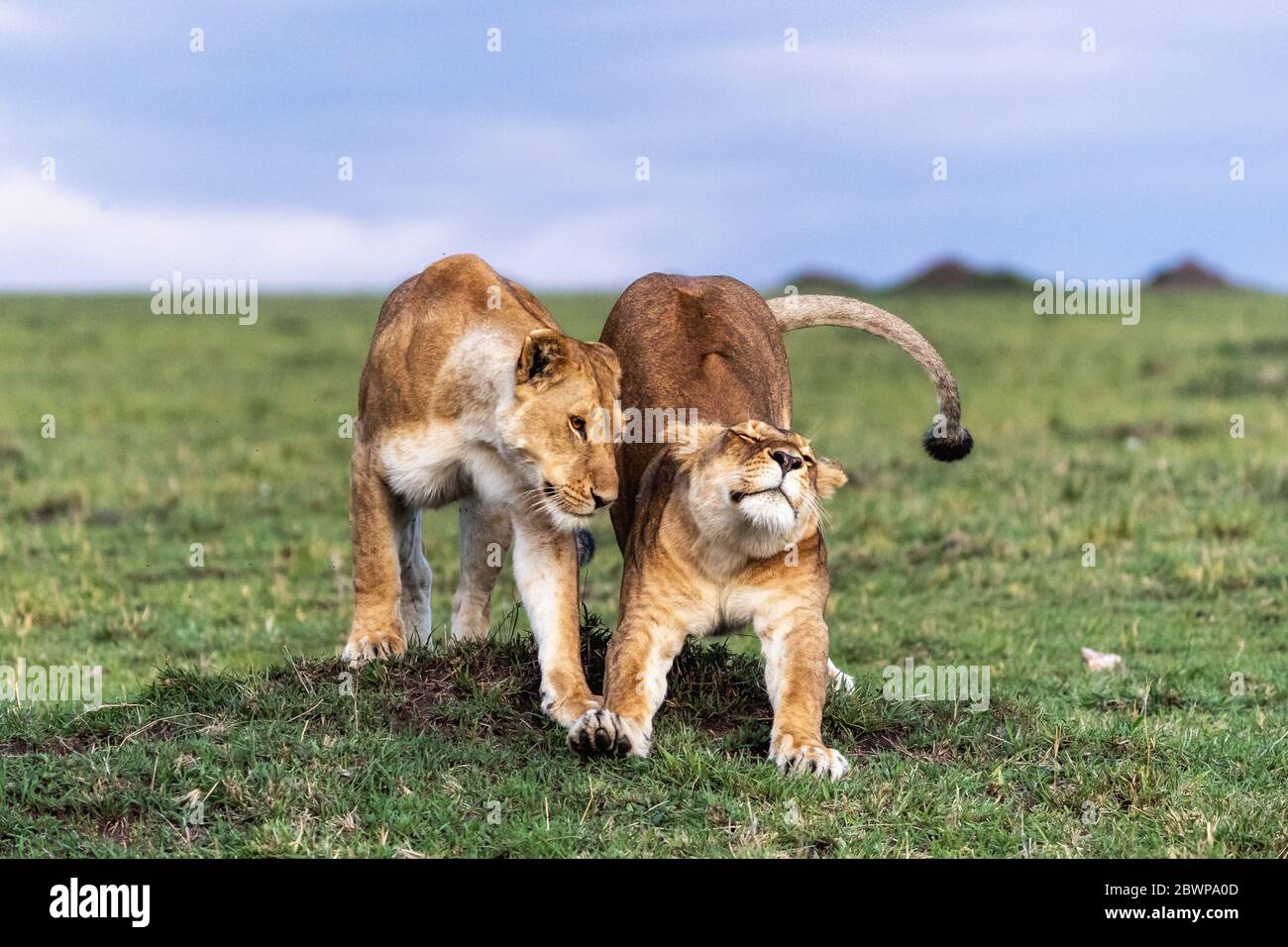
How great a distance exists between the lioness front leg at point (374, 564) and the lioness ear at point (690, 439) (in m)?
1.35

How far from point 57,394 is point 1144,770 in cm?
1778

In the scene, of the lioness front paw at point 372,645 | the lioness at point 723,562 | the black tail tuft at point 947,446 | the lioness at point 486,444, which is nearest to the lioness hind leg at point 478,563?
the lioness at point 486,444

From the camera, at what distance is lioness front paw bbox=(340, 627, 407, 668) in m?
7.18

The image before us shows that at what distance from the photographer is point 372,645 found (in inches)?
285

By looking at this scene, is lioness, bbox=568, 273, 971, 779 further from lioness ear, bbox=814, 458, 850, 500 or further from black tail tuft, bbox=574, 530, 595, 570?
black tail tuft, bbox=574, 530, 595, 570

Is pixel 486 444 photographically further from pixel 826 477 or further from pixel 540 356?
pixel 826 477

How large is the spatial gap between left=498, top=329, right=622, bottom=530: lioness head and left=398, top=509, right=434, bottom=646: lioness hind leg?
1.56 m

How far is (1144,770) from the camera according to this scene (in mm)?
6301

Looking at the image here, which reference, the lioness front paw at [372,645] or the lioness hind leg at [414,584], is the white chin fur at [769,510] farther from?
the lioness hind leg at [414,584]

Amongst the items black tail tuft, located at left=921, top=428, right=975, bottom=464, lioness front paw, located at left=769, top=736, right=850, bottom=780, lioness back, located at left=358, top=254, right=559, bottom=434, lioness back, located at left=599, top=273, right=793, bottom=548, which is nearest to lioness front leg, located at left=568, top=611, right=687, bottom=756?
lioness front paw, located at left=769, top=736, right=850, bottom=780

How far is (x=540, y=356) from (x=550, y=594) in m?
1.05

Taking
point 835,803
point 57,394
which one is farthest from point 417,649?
point 57,394

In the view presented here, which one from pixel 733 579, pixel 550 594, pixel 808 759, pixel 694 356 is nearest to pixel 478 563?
pixel 550 594

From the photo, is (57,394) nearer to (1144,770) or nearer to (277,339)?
(277,339)
